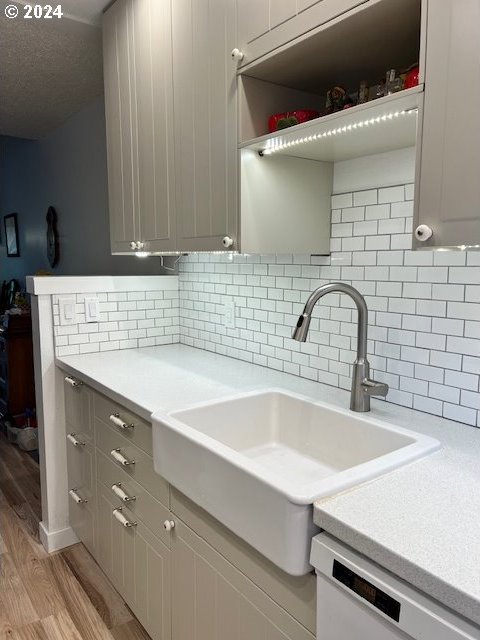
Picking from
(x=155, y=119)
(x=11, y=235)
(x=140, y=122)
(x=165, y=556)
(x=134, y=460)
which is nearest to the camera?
(x=165, y=556)

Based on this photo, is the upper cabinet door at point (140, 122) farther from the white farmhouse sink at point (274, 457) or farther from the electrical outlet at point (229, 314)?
the white farmhouse sink at point (274, 457)

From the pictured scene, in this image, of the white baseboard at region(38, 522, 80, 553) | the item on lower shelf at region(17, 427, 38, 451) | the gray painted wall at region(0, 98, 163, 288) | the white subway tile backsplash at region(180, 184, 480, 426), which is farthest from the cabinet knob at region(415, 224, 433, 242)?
the item on lower shelf at region(17, 427, 38, 451)

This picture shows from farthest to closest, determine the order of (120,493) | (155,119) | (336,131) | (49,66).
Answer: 1. (49,66)
2. (155,119)
3. (120,493)
4. (336,131)

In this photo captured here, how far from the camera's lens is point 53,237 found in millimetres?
4324

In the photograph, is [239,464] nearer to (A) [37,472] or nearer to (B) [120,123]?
(B) [120,123]

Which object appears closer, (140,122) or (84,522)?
(140,122)

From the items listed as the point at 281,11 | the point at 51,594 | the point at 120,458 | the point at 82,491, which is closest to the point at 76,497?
the point at 82,491

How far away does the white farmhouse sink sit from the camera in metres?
0.92

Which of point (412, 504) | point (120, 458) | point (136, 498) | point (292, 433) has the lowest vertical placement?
point (136, 498)

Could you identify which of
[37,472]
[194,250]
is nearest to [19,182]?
[37,472]

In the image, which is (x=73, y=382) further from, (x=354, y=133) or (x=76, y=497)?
(x=354, y=133)

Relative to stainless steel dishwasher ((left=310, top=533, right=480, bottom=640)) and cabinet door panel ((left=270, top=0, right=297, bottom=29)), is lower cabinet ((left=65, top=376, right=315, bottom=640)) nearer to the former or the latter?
stainless steel dishwasher ((left=310, top=533, right=480, bottom=640))

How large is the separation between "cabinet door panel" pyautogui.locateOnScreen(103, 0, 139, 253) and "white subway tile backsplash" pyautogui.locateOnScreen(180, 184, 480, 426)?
0.56m

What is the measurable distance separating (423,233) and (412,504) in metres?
A: 0.55
